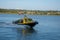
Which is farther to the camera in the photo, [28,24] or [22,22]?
[22,22]

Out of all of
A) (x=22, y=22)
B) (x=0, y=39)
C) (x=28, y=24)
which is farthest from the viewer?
(x=22, y=22)

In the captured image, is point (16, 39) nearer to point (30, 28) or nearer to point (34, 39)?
point (34, 39)

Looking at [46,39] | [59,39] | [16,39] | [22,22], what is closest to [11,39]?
[16,39]

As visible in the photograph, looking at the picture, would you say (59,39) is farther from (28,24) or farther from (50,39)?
(28,24)

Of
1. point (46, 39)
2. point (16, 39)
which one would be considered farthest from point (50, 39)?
point (16, 39)

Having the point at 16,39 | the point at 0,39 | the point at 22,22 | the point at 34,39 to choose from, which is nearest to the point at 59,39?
the point at 34,39

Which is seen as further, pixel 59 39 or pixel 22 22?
pixel 22 22

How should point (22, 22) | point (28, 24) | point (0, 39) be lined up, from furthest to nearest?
point (22, 22) < point (28, 24) < point (0, 39)

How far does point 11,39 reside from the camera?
32.6 metres

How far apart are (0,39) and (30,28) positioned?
63.2 ft

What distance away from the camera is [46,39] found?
33.6 m

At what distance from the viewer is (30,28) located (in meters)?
51.0

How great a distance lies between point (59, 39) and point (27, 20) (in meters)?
19.3

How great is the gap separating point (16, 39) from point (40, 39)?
4.05 metres
